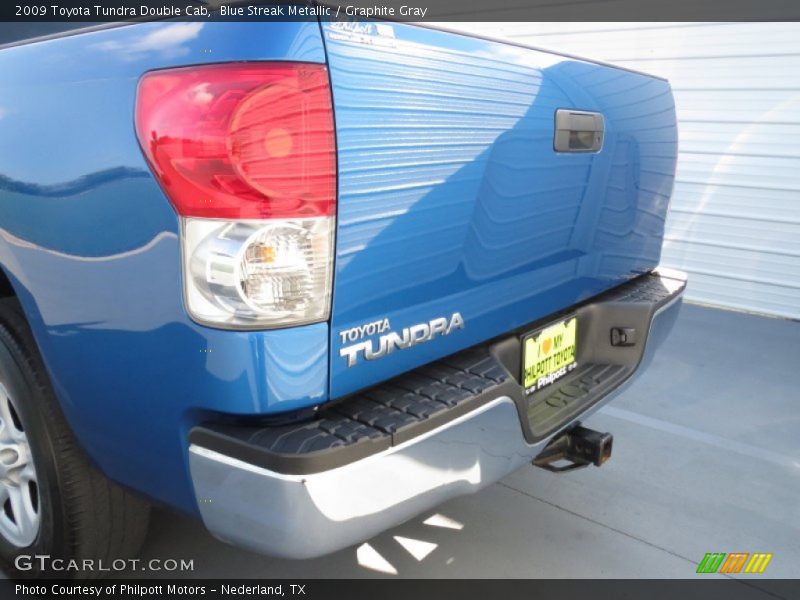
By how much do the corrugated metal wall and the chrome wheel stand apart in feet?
16.2

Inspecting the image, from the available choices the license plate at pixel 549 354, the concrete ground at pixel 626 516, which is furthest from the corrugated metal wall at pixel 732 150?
the license plate at pixel 549 354

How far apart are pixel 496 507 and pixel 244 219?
1.75m

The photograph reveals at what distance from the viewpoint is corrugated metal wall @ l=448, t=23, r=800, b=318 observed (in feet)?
18.0

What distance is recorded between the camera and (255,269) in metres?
1.34

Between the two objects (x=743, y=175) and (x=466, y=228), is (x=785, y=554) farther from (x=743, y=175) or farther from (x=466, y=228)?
(x=743, y=175)

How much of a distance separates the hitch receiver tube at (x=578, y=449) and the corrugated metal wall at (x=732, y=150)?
4.21 metres

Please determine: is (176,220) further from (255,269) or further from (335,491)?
(335,491)

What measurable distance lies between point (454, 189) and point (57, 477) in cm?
129

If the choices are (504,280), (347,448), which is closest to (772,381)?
(504,280)

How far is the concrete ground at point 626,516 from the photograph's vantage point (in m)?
2.28
